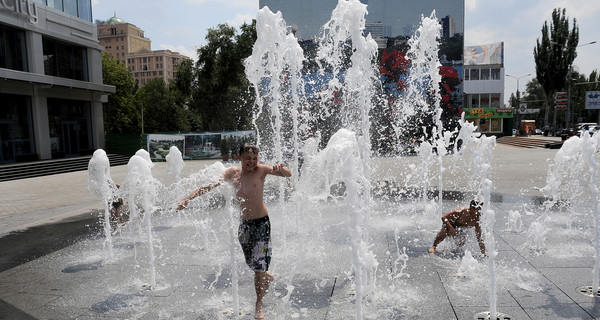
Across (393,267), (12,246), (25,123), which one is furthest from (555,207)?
(25,123)

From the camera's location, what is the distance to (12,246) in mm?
6180

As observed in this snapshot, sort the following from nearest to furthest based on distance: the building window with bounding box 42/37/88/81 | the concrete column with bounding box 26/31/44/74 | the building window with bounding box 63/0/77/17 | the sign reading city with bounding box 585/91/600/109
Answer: the concrete column with bounding box 26/31/44/74
the building window with bounding box 42/37/88/81
the building window with bounding box 63/0/77/17
the sign reading city with bounding box 585/91/600/109

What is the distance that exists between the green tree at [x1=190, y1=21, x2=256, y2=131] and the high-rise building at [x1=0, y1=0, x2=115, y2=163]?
7457 millimetres

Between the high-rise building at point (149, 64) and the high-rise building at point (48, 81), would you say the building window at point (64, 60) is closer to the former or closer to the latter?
the high-rise building at point (48, 81)

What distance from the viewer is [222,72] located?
30.1 m

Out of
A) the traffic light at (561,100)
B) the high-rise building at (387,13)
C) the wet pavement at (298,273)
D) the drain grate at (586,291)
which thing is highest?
the high-rise building at (387,13)

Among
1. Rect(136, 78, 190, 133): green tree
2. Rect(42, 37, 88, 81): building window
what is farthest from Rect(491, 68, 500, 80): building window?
Rect(42, 37, 88, 81): building window

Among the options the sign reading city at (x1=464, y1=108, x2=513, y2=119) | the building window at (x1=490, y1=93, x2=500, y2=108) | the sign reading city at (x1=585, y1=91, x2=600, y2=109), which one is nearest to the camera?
Answer: the sign reading city at (x1=585, y1=91, x2=600, y2=109)

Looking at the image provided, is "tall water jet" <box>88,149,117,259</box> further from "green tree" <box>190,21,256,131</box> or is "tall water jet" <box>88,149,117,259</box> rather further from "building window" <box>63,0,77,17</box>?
"green tree" <box>190,21,256,131</box>

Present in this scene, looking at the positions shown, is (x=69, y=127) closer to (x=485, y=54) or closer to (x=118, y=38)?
(x=485, y=54)

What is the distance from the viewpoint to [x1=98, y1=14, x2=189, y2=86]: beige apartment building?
114375 millimetres

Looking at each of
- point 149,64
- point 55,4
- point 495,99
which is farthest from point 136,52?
point 495,99

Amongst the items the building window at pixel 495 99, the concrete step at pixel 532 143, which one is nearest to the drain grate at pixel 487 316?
the concrete step at pixel 532 143

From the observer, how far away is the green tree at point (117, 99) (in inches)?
1388
